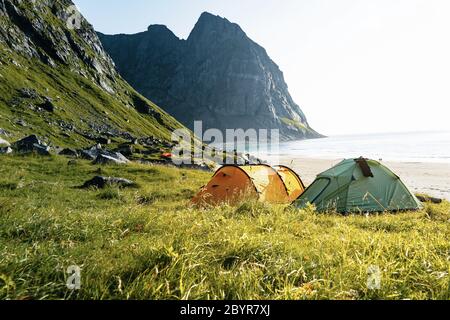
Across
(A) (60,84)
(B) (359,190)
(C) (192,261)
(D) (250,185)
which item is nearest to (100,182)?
(D) (250,185)


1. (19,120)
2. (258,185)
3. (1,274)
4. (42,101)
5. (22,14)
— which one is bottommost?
(258,185)

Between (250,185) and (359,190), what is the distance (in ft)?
16.0

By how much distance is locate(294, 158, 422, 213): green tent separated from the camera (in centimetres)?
1355

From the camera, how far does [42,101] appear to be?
7312 cm

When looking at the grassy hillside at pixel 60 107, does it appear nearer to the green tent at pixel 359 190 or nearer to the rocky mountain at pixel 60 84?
the rocky mountain at pixel 60 84

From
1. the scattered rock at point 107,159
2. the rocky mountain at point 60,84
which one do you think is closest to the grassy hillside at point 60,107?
the rocky mountain at point 60,84

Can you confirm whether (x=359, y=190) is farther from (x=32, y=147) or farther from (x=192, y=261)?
(x=32, y=147)

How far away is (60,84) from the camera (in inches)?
3620

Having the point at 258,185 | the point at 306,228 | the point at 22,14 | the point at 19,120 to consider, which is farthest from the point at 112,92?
the point at 306,228

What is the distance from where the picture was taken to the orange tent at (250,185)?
16.0m

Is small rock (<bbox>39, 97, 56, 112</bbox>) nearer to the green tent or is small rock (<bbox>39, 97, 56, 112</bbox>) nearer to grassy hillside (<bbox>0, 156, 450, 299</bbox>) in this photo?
the green tent

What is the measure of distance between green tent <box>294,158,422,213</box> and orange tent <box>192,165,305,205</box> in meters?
2.23

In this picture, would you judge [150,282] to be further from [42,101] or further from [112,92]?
[112,92]
